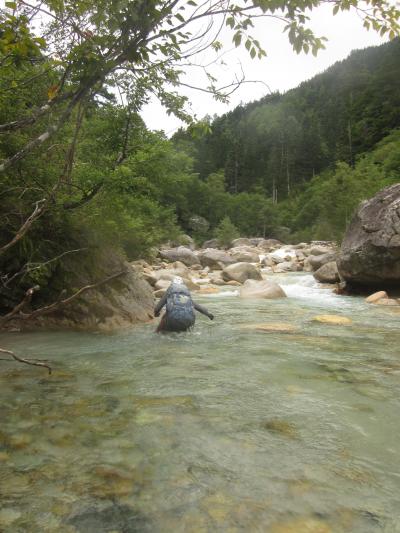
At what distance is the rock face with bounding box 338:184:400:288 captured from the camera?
490 inches

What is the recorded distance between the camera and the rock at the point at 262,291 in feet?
44.1

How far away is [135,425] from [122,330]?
4.57 meters

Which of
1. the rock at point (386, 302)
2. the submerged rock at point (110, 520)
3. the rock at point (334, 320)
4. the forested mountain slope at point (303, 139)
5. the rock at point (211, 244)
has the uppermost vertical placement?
the forested mountain slope at point (303, 139)

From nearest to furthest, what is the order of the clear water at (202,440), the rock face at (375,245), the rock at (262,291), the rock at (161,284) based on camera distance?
the clear water at (202,440), the rock face at (375,245), the rock at (262,291), the rock at (161,284)

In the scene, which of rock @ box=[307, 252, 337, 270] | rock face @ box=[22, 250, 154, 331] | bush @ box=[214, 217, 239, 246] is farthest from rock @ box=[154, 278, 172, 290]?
bush @ box=[214, 217, 239, 246]

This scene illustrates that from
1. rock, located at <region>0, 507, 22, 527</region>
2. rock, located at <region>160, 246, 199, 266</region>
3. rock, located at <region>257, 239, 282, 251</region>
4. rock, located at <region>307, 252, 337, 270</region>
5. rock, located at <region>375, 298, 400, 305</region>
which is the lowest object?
rock, located at <region>375, 298, 400, 305</region>

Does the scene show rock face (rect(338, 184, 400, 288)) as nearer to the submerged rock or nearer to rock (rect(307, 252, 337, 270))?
rock (rect(307, 252, 337, 270))

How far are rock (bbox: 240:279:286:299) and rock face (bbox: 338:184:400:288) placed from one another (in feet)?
8.27

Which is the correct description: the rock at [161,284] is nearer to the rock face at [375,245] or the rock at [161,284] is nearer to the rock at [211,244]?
the rock face at [375,245]

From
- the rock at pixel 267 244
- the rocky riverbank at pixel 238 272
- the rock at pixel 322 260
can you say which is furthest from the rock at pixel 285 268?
the rock at pixel 267 244

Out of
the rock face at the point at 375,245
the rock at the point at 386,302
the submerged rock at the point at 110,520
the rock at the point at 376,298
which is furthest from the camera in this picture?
the rock face at the point at 375,245

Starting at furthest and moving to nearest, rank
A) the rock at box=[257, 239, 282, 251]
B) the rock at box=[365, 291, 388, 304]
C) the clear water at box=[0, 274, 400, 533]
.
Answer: the rock at box=[257, 239, 282, 251], the rock at box=[365, 291, 388, 304], the clear water at box=[0, 274, 400, 533]

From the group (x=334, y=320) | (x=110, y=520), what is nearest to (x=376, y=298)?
(x=334, y=320)

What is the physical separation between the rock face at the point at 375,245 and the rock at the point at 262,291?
2.52 m
